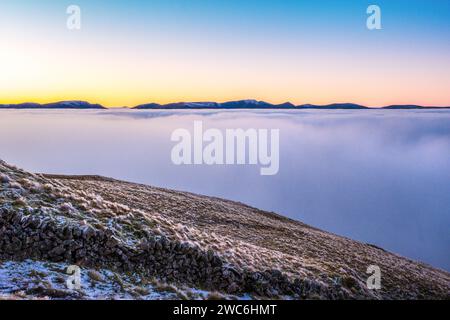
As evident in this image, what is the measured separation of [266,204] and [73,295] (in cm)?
14395

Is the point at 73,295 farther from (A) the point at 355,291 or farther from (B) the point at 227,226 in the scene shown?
A: (B) the point at 227,226

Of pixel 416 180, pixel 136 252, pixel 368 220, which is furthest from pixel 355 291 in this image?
pixel 416 180

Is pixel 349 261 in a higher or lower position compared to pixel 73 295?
Answer: lower

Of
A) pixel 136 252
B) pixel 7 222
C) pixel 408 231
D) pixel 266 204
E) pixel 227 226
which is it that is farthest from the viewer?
pixel 266 204

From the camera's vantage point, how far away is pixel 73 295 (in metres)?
7.18

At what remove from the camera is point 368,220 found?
418 ft

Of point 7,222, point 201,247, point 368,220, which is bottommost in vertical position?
point 368,220

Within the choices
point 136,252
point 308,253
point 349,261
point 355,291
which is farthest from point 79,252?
point 349,261

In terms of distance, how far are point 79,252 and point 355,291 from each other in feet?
35.5

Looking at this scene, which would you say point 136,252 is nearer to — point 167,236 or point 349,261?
point 167,236

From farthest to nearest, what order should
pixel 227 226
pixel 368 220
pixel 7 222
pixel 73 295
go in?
1. pixel 368 220
2. pixel 227 226
3. pixel 7 222
4. pixel 73 295

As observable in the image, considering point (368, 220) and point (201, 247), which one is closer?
point (201, 247)

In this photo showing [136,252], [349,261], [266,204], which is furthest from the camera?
[266,204]

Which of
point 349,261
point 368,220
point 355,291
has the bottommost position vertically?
point 368,220
